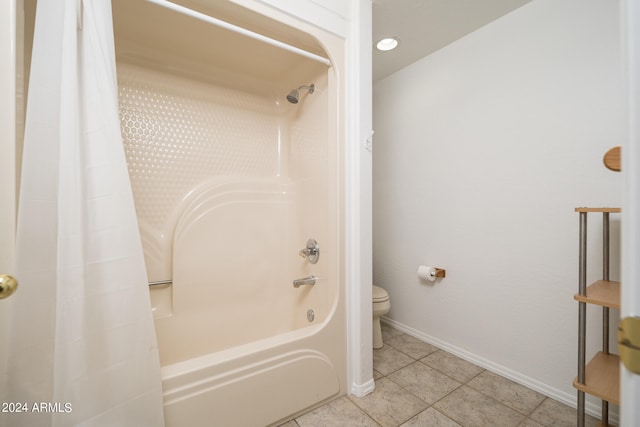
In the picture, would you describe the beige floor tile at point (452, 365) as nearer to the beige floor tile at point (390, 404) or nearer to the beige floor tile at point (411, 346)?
the beige floor tile at point (411, 346)

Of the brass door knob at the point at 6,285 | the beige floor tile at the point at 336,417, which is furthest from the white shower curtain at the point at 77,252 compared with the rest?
the beige floor tile at the point at 336,417

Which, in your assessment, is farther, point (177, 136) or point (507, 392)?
point (177, 136)

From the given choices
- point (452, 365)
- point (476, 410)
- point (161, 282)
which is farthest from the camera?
point (452, 365)

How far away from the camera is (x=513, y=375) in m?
1.52

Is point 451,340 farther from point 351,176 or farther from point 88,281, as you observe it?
point 88,281

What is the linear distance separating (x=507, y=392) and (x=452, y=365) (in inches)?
12.0

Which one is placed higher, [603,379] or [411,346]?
[603,379]

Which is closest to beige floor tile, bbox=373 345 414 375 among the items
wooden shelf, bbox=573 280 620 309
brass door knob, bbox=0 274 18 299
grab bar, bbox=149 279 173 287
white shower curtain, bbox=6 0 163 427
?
wooden shelf, bbox=573 280 620 309

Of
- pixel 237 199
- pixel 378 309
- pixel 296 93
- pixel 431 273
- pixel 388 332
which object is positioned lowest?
pixel 388 332

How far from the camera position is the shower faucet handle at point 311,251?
1581mm

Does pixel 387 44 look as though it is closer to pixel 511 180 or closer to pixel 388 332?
pixel 511 180

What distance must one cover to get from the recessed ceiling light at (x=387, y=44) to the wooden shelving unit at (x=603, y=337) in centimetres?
148

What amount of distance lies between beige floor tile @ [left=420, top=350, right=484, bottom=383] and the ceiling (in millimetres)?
2162

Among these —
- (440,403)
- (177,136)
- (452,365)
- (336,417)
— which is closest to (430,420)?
(440,403)
